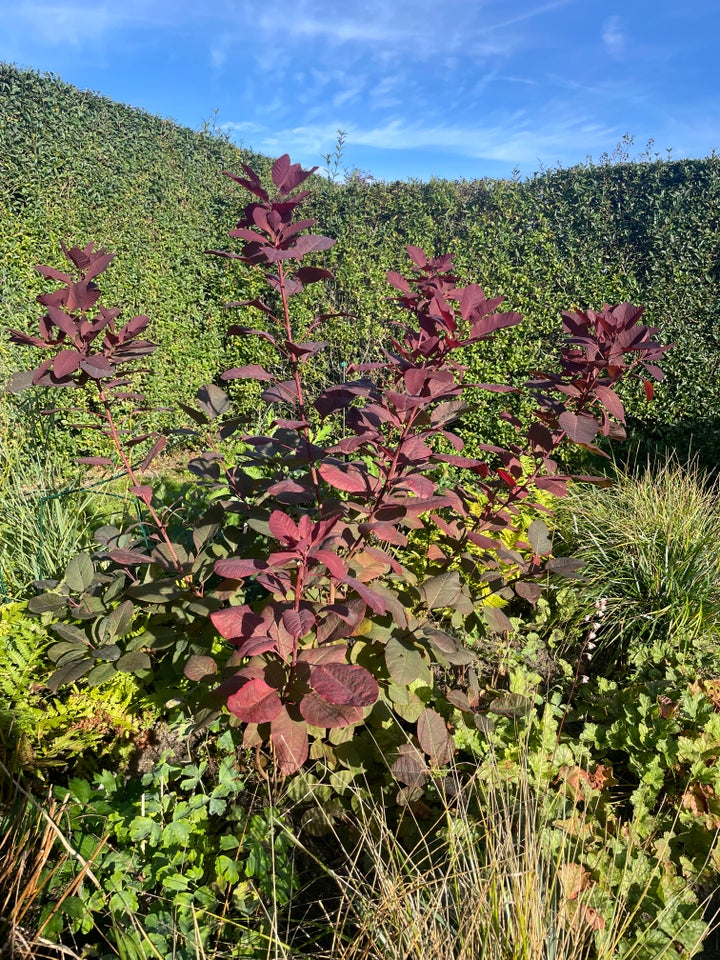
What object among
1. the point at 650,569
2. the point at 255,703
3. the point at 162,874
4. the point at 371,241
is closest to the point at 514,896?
the point at 255,703

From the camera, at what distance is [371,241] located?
618cm

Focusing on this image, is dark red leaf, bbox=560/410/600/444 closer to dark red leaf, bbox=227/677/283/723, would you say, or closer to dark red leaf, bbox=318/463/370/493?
dark red leaf, bbox=318/463/370/493

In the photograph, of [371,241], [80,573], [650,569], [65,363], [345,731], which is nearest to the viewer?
[65,363]

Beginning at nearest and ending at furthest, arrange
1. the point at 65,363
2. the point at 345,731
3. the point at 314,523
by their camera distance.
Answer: the point at 314,523 → the point at 65,363 → the point at 345,731

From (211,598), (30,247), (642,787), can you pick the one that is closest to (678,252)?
(642,787)

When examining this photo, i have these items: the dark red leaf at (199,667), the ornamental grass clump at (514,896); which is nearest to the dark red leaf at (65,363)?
the dark red leaf at (199,667)

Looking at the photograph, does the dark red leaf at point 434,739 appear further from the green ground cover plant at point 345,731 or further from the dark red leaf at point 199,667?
the dark red leaf at point 199,667

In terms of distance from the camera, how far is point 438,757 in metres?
1.64

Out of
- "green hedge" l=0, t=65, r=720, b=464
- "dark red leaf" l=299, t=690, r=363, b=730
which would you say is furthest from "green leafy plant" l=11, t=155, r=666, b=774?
"green hedge" l=0, t=65, r=720, b=464

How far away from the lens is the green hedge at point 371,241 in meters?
5.23

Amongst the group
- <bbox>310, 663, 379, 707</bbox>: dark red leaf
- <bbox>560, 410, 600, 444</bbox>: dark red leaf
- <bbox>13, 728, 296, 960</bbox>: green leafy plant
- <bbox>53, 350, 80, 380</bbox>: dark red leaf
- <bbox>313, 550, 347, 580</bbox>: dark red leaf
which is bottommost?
<bbox>13, 728, 296, 960</bbox>: green leafy plant

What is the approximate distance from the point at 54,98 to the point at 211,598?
611 centimetres

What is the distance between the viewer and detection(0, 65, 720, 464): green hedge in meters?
5.23

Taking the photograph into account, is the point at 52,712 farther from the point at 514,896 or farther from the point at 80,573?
the point at 514,896
